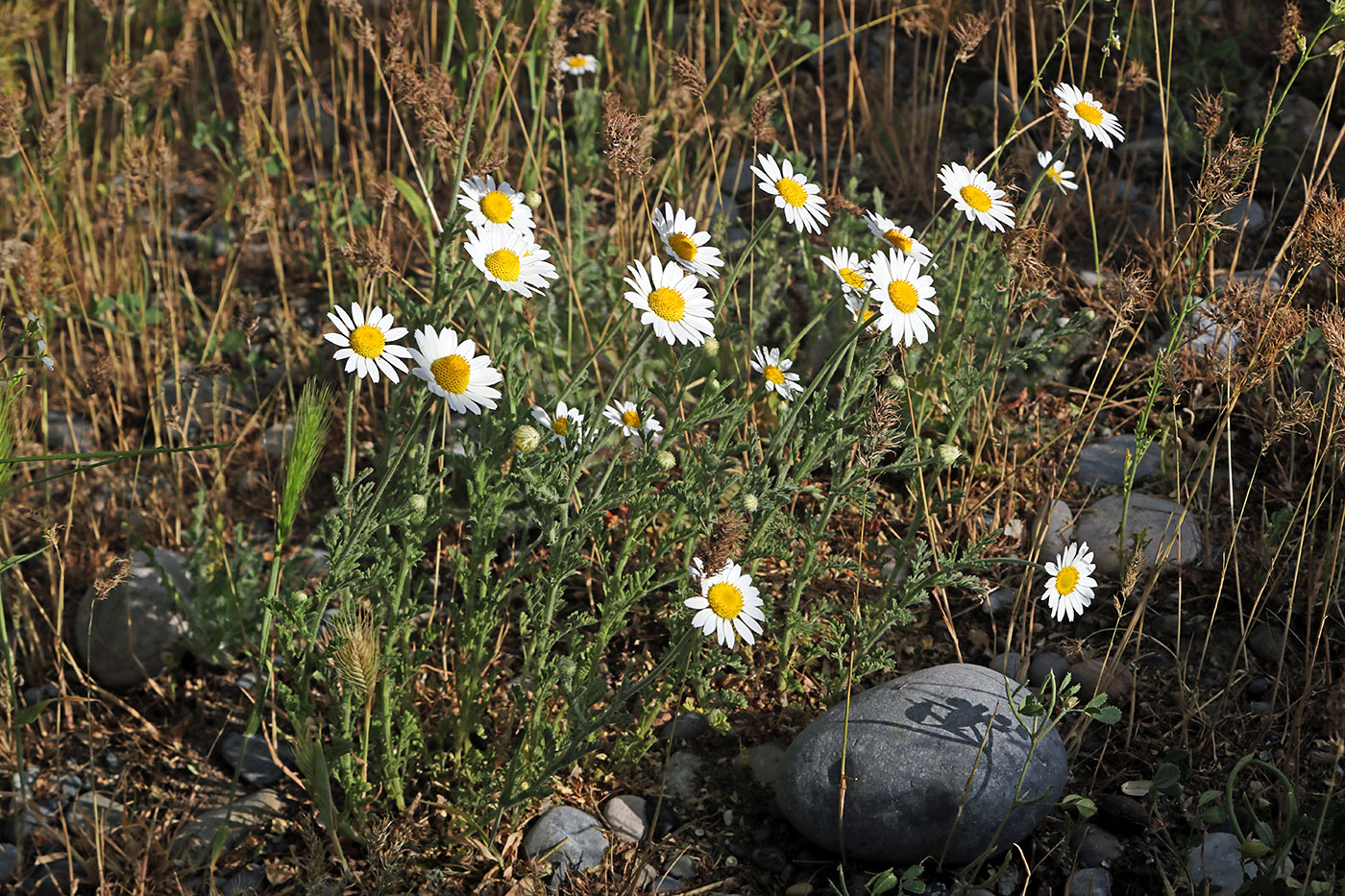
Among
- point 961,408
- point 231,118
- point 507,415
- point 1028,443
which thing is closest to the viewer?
point 507,415

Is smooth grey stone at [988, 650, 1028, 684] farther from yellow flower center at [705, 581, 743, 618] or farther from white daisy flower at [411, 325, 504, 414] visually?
white daisy flower at [411, 325, 504, 414]

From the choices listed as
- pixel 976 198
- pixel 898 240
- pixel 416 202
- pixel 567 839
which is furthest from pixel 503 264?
pixel 416 202

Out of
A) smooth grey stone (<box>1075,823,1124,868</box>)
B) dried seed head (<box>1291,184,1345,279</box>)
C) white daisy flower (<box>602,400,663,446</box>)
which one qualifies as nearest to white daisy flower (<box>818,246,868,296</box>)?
white daisy flower (<box>602,400,663,446</box>)

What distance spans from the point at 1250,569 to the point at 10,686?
2597 millimetres

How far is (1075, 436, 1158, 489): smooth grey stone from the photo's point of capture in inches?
110

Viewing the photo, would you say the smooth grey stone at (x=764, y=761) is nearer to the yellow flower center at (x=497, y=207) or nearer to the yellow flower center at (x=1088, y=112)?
the yellow flower center at (x=497, y=207)

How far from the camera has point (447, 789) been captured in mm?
2205

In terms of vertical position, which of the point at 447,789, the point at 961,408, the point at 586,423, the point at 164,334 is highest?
the point at 586,423

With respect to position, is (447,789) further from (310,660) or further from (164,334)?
(164,334)

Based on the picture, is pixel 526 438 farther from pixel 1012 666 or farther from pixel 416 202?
pixel 416 202

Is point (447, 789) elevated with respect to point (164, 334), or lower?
lower

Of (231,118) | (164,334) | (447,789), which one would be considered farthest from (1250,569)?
(231,118)

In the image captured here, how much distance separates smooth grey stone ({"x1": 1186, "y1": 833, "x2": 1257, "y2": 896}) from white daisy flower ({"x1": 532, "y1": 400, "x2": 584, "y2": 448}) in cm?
131

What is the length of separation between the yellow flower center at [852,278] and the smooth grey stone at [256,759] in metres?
1.53
